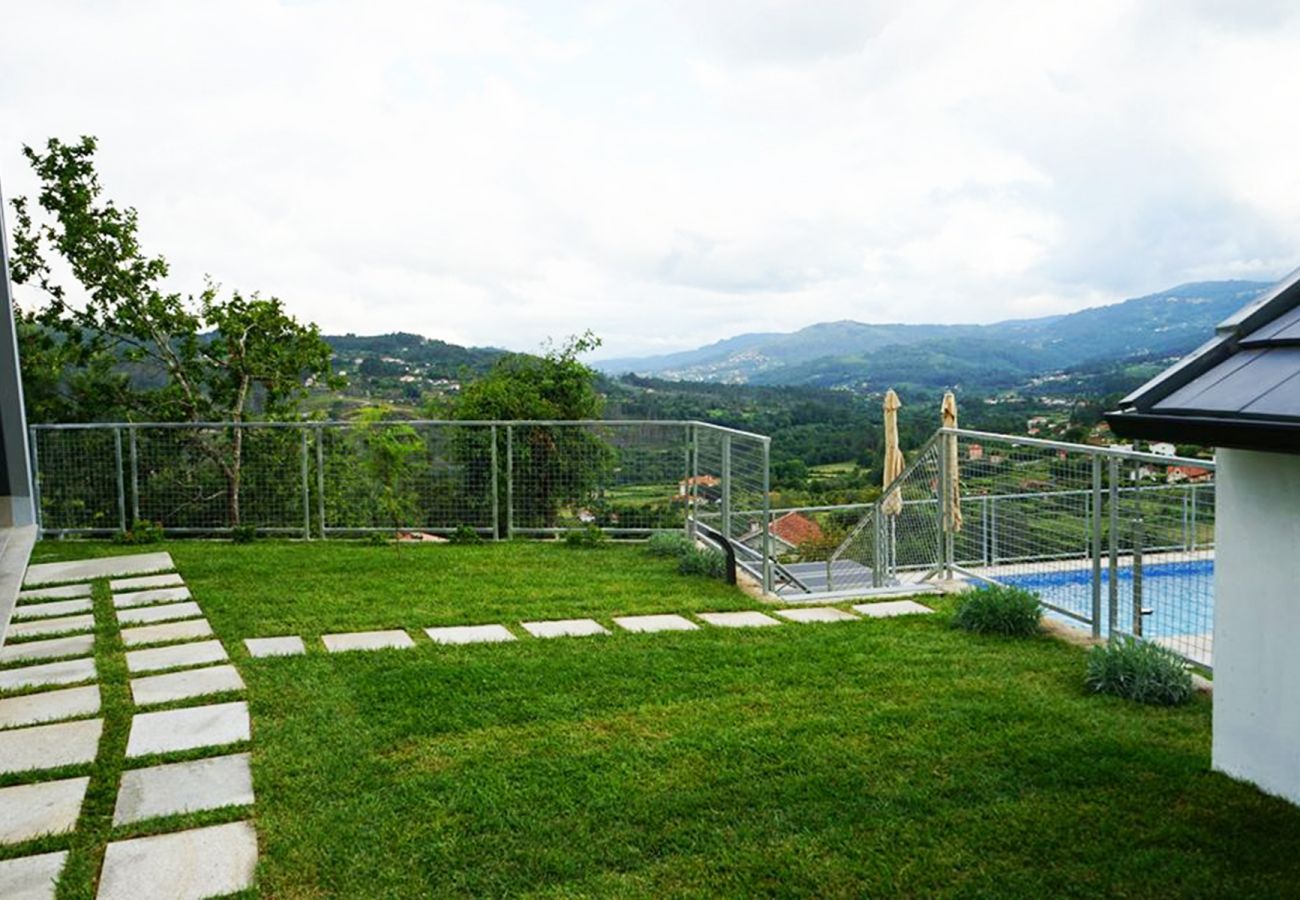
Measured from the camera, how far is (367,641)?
558cm

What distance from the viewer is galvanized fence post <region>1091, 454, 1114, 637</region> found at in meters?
5.34

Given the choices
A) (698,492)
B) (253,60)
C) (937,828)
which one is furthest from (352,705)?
(253,60)

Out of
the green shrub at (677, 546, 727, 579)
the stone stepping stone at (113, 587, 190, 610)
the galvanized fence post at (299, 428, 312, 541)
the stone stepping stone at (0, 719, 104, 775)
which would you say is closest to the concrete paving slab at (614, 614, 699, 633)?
the green shrub at (677, 546, 727, 579)

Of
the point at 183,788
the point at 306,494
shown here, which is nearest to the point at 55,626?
the point at 183,788

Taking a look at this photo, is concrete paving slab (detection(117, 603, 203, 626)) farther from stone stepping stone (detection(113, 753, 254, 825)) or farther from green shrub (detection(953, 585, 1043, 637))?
green shrub (detection(953, 585, 1043, 637))

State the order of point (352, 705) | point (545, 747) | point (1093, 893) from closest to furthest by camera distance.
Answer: point (1093, 893) → point (545, 747) → point (352, 705)

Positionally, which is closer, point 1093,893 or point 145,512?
point 1093,893

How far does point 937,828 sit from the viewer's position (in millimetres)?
3053

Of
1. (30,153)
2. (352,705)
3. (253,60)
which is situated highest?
(253,60)

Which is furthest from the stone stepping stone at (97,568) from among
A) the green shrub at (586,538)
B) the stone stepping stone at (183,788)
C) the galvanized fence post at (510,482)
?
the stone stepping stone at (183,788)

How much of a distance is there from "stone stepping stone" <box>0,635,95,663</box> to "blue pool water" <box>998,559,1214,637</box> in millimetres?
5654

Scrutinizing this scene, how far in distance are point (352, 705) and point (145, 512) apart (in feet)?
22.2

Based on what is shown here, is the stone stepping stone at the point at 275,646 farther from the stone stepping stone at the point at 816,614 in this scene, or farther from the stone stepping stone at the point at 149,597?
the stone stepping stone at the point at 816,614

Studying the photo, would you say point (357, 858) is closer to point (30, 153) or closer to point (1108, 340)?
point (30, 153)
